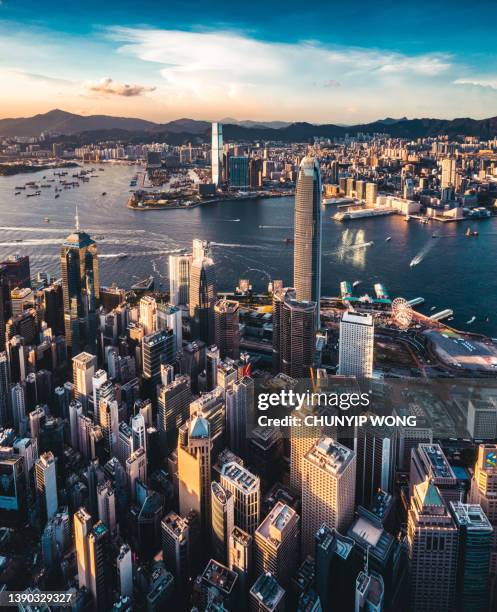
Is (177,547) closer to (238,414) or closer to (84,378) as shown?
(238,414)

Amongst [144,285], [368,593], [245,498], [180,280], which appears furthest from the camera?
[144,285]

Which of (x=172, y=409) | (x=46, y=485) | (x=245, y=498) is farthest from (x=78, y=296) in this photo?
(x=245, y=498)

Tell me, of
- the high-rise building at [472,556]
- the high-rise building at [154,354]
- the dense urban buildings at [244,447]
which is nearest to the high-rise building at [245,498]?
the dense urban buildings at [244,447]

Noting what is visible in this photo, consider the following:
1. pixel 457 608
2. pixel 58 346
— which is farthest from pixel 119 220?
pixel 457 608

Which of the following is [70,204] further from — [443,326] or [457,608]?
[457,608]

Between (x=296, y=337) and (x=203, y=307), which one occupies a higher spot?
(x=203, y=307)

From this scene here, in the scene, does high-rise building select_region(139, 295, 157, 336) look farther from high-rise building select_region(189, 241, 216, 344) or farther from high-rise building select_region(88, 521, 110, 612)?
high-rise building select_region(88, 521, 110, 612)

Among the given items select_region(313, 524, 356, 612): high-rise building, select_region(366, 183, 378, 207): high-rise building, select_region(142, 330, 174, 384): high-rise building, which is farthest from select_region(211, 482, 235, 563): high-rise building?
select_region(366, 183, 378, 207): high-rise building
